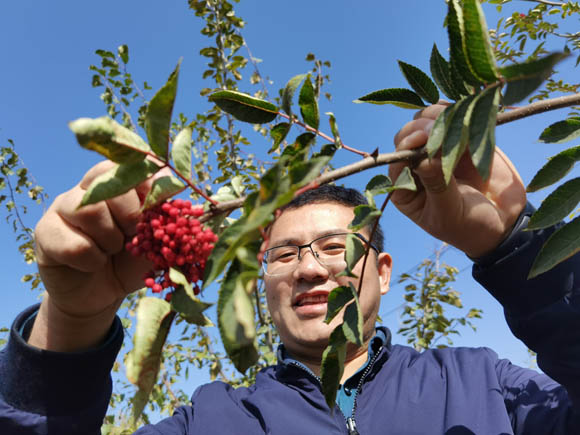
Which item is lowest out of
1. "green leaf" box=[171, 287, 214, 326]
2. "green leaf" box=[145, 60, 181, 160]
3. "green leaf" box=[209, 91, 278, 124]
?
"green leaf" box=[171, 287, 214, 326]

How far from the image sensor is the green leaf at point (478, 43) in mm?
657

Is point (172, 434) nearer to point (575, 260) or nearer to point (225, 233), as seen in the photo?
point (225, 233)

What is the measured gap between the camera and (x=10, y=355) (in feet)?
4.91

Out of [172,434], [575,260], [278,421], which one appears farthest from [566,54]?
[172,434]

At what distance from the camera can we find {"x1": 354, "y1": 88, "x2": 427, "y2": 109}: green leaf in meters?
1.07

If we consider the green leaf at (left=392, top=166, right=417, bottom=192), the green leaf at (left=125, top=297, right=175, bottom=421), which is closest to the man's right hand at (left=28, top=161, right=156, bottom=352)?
the green leaf at (left=125, top=297, right=175, bottom=421)

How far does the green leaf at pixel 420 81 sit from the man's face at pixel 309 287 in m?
1.08

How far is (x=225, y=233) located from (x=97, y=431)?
4.72 feet

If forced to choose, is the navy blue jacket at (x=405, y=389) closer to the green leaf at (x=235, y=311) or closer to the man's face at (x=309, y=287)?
the man's face at (x=309, y=287)

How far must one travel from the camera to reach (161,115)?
714 millimetres

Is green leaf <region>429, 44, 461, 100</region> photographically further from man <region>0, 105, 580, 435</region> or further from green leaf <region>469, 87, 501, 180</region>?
green leaf <region>469, 87, 501, 180</region>

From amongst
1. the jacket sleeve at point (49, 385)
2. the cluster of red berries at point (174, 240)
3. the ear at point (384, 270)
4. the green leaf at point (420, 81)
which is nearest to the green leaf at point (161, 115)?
the cluster of red berries at point (174, 240)

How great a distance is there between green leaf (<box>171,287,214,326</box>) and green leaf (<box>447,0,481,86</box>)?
595 millimetres

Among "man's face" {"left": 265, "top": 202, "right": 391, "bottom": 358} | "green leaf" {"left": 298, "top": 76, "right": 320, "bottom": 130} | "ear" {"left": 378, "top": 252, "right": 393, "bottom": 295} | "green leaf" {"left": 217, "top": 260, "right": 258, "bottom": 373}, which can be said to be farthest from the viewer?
"ear" {"left": 378, "top": 252, "right": 393, "bottom": 295}
